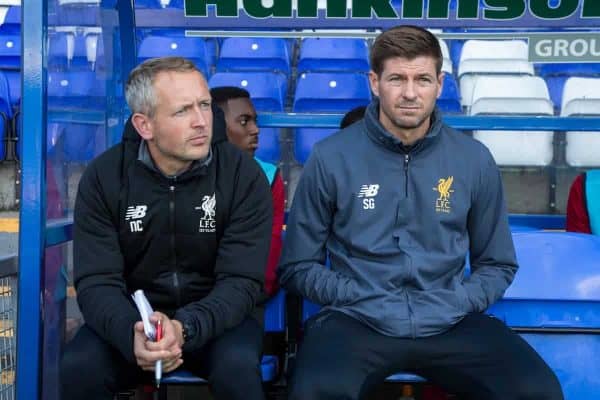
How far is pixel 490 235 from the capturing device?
2.80 meters

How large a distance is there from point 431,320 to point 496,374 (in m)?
0.24

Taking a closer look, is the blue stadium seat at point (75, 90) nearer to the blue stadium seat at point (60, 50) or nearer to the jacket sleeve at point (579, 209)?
the blue stadium seat at point (60, 50)

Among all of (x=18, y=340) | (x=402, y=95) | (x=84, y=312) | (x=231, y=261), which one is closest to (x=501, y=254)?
(x=402, y=95)

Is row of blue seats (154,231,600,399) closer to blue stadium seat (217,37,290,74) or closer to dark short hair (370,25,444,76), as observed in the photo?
dark short hair (370,25,444,76)

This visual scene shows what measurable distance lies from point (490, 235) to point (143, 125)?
1150mm

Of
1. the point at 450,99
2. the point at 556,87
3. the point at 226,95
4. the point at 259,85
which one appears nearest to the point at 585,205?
the point at 226,95

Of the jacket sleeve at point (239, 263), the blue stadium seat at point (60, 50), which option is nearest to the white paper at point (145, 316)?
the jacket sleeve at point (239, 263)

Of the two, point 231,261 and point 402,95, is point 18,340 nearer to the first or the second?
point 231,261

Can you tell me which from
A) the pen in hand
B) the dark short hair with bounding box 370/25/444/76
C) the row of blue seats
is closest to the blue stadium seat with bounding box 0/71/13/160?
the row of blue seats

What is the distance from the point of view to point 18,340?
8.22 ft

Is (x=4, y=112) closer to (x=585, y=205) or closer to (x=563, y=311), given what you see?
(x=585, y=205)

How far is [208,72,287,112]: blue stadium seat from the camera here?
6102mm

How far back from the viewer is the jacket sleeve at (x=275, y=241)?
2.98 metres

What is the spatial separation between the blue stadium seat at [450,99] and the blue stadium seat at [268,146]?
115 centimetres
